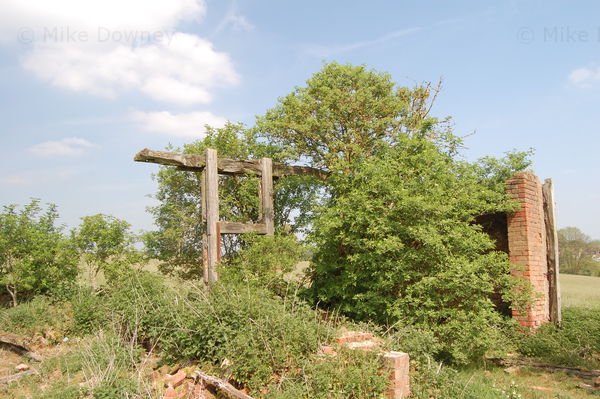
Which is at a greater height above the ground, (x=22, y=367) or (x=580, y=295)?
(x=22, y=367)

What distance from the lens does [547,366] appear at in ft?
26.1

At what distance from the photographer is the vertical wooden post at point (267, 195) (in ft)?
31.4

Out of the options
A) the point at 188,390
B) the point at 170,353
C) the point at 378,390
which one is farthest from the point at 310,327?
the point at 170,353

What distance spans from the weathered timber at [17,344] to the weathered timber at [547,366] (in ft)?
28.2

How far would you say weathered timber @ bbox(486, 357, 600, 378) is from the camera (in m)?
7.51

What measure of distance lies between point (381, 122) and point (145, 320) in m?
6.68

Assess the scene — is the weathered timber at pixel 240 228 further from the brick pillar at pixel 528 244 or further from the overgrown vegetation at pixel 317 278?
the brick pillar at pixel 528 244

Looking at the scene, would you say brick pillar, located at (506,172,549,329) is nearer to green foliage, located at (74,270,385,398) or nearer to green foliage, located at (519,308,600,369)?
green foliage, located at (519,308,600,369)

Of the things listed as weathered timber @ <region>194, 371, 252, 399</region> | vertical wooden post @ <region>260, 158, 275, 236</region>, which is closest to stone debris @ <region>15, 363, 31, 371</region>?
weathered timber @ <region>194, 371, 252, 399</region>

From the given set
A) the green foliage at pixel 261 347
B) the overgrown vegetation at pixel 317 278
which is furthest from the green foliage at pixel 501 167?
the green foliage at pixel 261 347

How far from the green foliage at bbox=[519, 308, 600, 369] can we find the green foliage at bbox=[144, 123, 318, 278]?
6.51 m

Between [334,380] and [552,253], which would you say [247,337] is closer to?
[334,380]

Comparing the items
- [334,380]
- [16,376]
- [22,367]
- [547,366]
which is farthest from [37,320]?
[547,366]

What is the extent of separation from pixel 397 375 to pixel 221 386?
6.94ft
